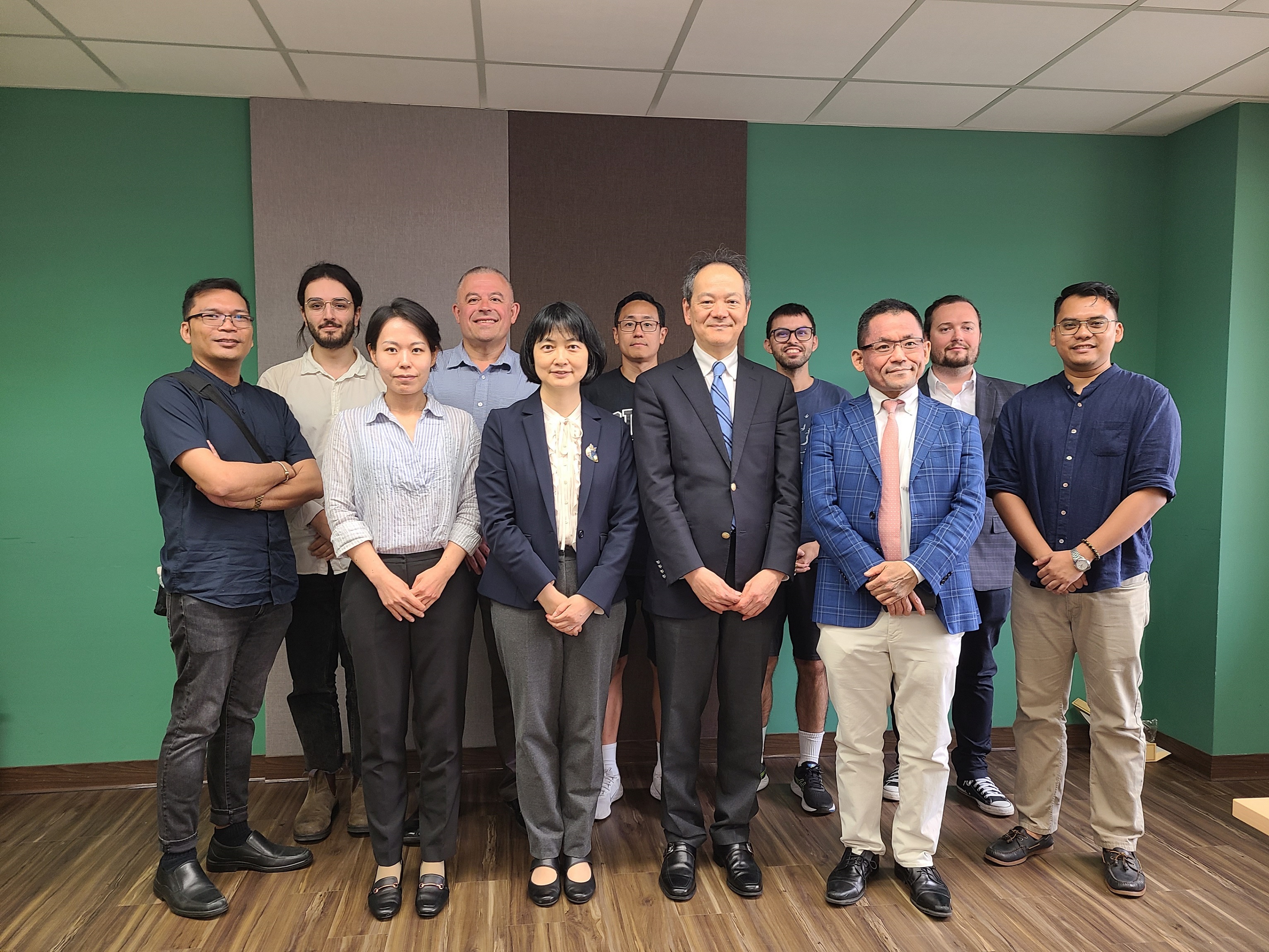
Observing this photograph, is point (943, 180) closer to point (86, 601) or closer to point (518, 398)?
point (518, 398)

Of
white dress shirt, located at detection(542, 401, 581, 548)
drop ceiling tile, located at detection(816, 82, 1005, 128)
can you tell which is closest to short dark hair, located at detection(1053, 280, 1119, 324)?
drop ceiling tile, located at detection(816, 82, 1005, 128)

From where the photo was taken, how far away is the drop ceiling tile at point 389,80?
3219 millimetres

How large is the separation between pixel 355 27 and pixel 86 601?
271 centimetres

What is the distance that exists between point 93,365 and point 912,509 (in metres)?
3.49

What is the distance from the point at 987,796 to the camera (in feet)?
10.7

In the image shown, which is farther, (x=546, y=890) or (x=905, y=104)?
(x=905, y=104)

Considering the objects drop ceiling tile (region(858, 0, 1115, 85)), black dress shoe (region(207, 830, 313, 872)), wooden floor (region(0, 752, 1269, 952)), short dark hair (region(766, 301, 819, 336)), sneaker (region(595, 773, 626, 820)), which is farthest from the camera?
short dark hair (region(766, 301, 819, 336))

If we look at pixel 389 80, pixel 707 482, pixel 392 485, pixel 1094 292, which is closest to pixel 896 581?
pixel 707 482

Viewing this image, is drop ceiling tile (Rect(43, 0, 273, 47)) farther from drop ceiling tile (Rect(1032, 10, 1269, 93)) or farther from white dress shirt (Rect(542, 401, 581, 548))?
drop ceiling tile (Rect(1032, 10, 1269, 93))

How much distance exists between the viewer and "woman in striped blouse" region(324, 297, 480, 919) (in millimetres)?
2459

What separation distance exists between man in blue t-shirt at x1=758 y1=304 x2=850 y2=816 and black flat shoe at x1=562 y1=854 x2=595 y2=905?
89 centimetres

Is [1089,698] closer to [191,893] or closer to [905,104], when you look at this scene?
[905,104]

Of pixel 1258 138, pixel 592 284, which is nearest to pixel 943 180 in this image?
pixel 1258 138

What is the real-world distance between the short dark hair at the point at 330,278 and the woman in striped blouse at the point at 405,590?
558 mm
